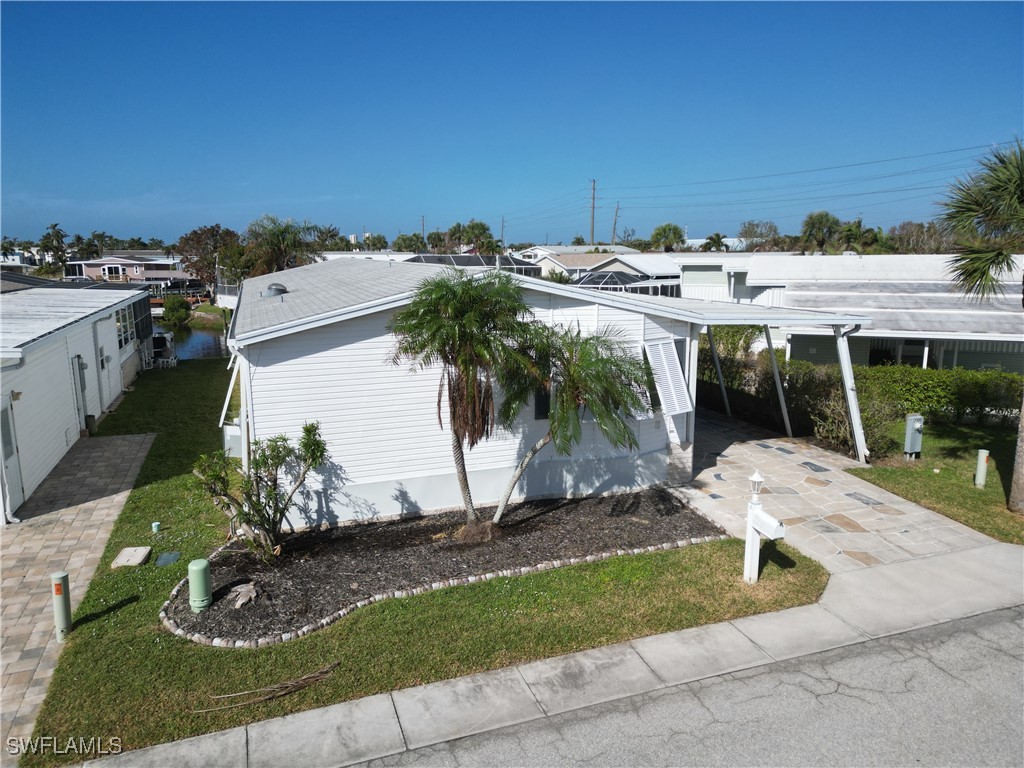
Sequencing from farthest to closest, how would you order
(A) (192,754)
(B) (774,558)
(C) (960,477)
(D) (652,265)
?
1. (D) (652,265)
2. (C) (960,477)
3. (B) (774,558)
4. (A) (192,754)

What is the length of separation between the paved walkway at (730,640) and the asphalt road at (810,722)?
0.17 meters

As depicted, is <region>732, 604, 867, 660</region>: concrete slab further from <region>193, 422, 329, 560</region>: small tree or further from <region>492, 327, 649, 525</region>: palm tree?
<region>193, 422, 329, 560</region>: small tree

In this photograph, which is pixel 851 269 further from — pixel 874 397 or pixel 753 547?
pixel 753 547

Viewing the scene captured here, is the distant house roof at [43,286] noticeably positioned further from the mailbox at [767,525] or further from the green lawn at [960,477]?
the green lawn at [960,477]

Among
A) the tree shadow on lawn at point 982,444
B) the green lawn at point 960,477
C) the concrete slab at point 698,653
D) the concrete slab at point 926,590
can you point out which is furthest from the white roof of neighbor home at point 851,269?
the concrete slab at point 698,653

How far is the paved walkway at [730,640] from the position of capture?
580 centimetres

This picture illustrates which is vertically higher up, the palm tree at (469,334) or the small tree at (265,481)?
the palm tree at (469,334)

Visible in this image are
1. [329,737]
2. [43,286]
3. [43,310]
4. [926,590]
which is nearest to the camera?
[329,737]

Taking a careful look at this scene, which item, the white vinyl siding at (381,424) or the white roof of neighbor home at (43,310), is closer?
the white vinyl siding at (381,424)

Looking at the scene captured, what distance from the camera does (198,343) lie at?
35.1 m

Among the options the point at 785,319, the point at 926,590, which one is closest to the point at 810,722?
the point at 926,590

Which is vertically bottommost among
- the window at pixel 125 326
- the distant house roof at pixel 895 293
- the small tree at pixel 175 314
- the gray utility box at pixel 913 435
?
the gray utility box at pixel 913 435

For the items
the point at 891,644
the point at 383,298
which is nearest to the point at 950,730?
the point at 891,644

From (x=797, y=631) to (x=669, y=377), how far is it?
4.86m
